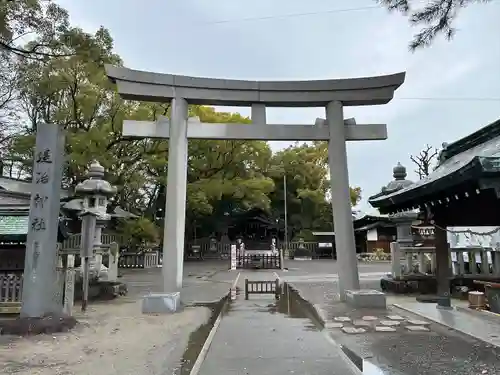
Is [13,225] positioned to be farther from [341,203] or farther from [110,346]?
[341,203]

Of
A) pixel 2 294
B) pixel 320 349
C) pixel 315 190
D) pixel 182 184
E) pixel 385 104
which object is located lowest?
pixel 320 349

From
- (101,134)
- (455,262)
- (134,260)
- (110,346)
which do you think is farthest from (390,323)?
(134,260)

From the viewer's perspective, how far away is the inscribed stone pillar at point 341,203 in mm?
10734

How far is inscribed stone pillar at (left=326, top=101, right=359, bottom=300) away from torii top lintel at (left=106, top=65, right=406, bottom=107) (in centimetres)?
48

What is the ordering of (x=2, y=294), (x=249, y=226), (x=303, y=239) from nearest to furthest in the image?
(x=2, y=294)
(x=303, y=239)
(x=249, y=226)

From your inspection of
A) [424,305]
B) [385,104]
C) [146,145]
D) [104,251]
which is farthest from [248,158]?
[424,305]

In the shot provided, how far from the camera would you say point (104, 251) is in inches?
571

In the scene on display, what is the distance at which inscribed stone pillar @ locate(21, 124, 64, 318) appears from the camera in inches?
305

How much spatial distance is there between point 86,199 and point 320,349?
32.5ft

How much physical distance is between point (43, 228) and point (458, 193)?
783 cm

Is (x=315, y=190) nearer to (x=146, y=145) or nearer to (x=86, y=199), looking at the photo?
(x=146, y=145)

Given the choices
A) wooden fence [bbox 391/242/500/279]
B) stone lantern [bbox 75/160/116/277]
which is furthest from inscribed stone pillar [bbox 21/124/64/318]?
wooden fence [bbox 391/242/500/279]

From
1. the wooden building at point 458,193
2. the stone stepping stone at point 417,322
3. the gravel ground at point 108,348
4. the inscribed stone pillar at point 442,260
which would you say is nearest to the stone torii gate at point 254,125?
the wooden building at point 458,193

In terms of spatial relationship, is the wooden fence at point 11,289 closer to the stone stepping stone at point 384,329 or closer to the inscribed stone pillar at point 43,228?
the inscribed stone pillar at point 43,228
